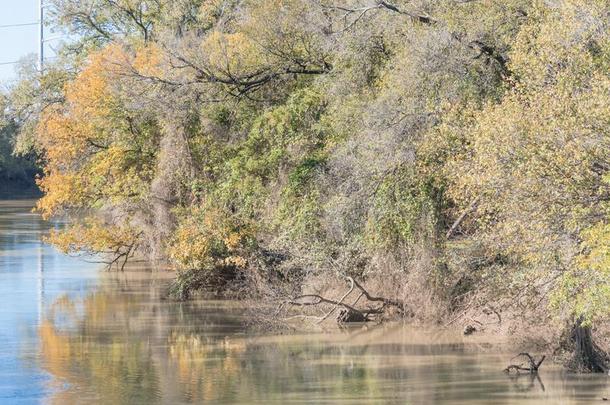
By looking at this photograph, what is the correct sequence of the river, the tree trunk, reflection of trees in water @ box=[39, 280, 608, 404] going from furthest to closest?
1. the tree trunk
2. reflection of trees in water @ box=[39, 280, 608, 404]
3. the river

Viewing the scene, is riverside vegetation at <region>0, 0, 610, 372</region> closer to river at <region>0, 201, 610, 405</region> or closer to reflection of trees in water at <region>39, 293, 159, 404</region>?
river at <region>0, 201, 610, 405</region>

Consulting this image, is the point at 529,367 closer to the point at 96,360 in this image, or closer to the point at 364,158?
the point at 364,158

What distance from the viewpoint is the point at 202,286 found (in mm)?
33031

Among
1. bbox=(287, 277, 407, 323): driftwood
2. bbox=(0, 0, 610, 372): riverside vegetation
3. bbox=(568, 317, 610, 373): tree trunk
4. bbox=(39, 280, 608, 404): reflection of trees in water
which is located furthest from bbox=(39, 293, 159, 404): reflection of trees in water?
bbox=(568, 317, 610, 373): tree trunk

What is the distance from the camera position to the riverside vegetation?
1894cm

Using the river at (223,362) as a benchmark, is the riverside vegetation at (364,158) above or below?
above

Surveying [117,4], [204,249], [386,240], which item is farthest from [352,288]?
[117,4]

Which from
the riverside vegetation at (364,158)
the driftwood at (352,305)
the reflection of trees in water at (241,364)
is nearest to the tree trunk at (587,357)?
the riverside vegetation at (364,158)

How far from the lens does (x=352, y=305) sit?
2759cm

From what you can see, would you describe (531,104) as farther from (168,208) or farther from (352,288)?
(168,208)

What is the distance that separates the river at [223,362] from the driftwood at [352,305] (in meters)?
0.67

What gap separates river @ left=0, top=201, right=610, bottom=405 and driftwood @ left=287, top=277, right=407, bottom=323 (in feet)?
2.19

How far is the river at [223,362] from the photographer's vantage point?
1995 cm

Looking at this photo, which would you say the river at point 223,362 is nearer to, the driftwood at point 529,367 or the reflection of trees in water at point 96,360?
the reflection of trees in water at point 96,360
